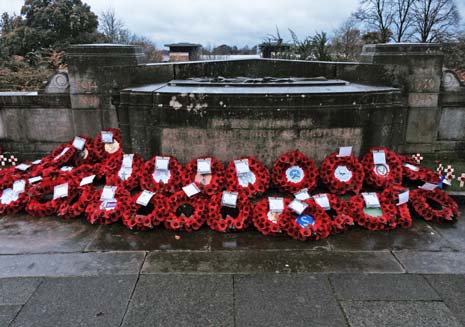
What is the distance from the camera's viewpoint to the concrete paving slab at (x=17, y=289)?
9.14ft

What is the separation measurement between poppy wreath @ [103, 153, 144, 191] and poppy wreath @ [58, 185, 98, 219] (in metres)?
0.32

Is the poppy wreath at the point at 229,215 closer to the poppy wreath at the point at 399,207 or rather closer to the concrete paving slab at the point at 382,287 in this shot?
the concrete paving slab at the point at 382,287

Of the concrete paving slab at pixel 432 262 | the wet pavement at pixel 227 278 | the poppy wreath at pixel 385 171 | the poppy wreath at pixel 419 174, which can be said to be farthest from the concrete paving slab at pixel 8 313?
the poppy wreath at pixel 419 174

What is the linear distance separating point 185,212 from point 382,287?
2259 mm

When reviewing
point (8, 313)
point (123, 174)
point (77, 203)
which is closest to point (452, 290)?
point (8, 313)

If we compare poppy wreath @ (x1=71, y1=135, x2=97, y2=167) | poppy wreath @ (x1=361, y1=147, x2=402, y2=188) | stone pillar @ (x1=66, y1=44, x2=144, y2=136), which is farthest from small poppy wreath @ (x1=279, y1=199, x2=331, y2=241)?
stone pillar @ (x1=66, y1=44, x2=144, y2=136)

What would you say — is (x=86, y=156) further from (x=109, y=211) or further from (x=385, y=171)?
(x=385, y=171)

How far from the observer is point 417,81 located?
5996mm

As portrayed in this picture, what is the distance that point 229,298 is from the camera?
9.16ft

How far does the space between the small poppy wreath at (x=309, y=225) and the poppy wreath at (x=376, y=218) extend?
41 cm

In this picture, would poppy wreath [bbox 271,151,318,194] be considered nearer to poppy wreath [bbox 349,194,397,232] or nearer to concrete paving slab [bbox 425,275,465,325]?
poppy wreath [bbox 349,194,397,232]

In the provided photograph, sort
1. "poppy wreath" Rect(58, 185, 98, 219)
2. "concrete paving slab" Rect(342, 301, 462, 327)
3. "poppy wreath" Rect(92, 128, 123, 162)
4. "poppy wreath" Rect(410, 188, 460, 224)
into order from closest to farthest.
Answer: "concrete paving slab" Rect(342, 301, 462, 327) → "poppy wreath" Rect(410, 188, 460, 224) → "poppy wreath" Rect(58, 185, 98, 219) → "poppy wreath" Rect(92, 128, 123, 162)

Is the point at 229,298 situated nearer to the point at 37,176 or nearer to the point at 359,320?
the point at 359,320

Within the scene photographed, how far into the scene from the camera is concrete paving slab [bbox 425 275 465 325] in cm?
266
